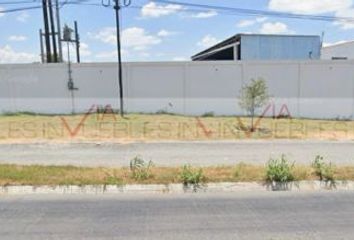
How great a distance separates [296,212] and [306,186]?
5.48 ft

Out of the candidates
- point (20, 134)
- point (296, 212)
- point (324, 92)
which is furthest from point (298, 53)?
point (296, 212)

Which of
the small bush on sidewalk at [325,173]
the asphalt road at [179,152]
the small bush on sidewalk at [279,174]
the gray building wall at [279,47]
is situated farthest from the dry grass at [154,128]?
the gray building wall at [279,47]

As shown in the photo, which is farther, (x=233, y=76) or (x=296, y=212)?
(x=233, y=76)

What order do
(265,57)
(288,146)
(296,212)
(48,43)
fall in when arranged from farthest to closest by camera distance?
1. (265,57)
2. (48,43)
3. (288,146)
4. (296,212)

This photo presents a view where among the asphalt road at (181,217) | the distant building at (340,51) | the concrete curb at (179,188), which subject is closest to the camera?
the asphalt road at (181,217)

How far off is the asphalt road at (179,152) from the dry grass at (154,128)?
4.03ft

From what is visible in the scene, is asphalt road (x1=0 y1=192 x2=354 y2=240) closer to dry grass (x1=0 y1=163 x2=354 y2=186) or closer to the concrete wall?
dry grass (x1=0 y1=163 x2=354 y2=186)

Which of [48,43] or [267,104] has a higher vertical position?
[48,43]

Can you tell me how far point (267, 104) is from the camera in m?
19.9

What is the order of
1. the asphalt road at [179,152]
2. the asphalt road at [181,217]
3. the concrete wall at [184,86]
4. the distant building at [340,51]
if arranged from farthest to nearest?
the distant building at [340,51] < the concrete wall at [184,86] < the asphalt road at [179,152] < the asphalt road at [181,217]

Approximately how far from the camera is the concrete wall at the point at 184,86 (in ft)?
65.6

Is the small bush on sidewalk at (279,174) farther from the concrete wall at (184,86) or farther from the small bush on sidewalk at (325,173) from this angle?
the concrete wall at (184,86)

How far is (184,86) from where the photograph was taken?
67.8 feet

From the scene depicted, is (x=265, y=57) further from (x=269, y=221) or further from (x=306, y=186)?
(x=269, y=221)
